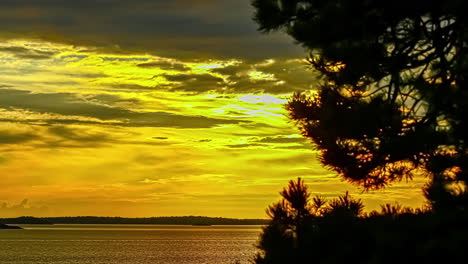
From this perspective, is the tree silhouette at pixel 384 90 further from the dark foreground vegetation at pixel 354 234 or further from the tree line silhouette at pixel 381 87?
the dark foreground vegetation at pixel 354 234

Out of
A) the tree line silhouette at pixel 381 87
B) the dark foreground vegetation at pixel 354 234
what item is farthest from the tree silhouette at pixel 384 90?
the dark foreground vegetation at pixel 354 234

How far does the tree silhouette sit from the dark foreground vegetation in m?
3.40

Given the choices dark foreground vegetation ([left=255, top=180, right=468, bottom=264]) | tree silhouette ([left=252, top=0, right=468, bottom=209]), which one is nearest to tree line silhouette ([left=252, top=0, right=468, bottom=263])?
tree silhouette ([left=252, top=0, right=468, bottom=209])

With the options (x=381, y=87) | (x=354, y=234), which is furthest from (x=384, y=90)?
(x=354, y=234)

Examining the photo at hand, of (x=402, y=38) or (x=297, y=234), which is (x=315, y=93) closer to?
(x=402, y=38)

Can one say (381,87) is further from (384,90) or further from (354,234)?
(354,234)

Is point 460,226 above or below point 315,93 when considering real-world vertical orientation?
below

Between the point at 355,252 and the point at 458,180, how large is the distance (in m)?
4.84

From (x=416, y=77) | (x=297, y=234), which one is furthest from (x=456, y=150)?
(x=297, y=234)

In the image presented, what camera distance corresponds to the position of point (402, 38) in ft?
46.1

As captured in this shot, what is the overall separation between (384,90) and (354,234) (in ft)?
18.2

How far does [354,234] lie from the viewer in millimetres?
9461

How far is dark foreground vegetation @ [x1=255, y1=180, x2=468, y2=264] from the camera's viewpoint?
26.7ft

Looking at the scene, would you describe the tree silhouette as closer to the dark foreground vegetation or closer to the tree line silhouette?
the tree line silhouette
